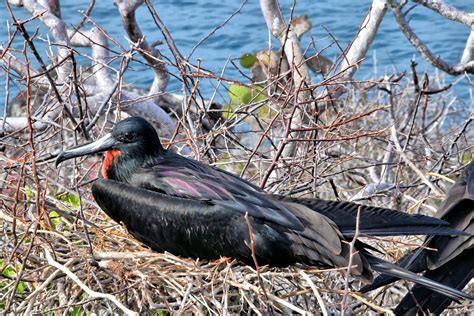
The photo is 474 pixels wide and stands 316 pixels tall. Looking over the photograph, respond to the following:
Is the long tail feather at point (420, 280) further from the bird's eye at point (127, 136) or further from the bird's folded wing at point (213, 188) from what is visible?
the bird's eye at point (127, 136)

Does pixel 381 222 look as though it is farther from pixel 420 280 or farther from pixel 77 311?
pixel 77 311

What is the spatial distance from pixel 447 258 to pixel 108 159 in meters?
1.63

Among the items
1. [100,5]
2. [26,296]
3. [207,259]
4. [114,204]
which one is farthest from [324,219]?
[100,5]

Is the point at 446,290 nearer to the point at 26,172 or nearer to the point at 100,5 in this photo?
the point at 26,172

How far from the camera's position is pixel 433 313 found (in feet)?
15.5

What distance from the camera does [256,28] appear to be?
15.1 meters

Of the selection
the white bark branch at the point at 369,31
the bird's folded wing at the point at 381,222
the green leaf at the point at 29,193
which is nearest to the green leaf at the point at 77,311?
the green leaf at the point at 29,193

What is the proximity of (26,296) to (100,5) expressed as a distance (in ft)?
35.5

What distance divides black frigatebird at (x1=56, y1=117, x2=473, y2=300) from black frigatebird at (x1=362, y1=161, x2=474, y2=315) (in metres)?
0.21

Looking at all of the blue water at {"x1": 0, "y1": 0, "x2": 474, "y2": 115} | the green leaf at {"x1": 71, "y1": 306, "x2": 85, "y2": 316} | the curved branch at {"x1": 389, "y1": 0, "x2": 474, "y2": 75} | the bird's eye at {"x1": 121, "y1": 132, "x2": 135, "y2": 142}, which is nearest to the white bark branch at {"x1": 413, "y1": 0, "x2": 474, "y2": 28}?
the curved branch at {"x1": 389, "y1": 0, "x2": 474, "y2": 75}

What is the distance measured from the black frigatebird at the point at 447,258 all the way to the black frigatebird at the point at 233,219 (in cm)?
21

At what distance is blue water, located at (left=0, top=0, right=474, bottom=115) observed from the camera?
45.5ft

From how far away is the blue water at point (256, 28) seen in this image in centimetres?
1388

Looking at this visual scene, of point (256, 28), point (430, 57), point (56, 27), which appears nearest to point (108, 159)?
point (56, 27)
